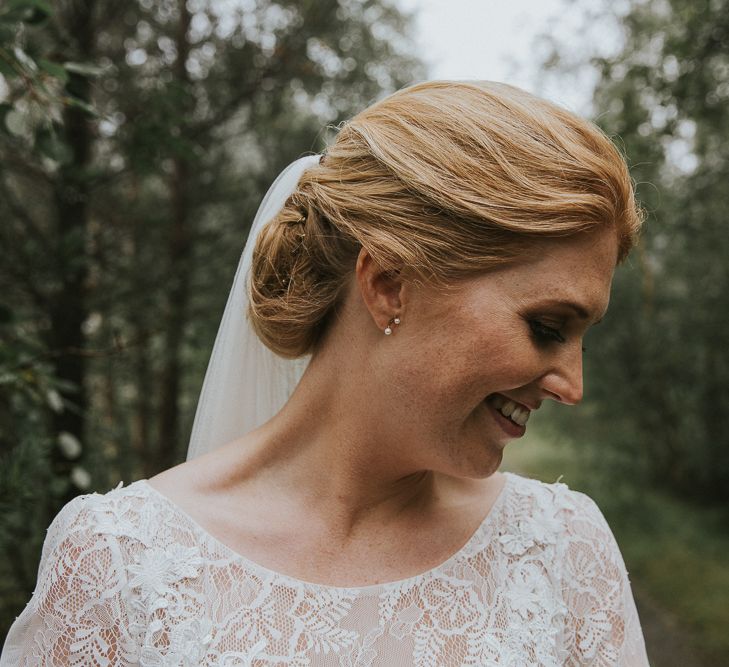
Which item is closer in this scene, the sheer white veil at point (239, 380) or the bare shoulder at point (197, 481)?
the bare shoulder at point (197, 481)

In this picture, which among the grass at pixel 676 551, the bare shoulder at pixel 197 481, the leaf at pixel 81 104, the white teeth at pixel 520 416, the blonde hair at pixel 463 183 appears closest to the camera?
the blonde hair at pixel 463 183

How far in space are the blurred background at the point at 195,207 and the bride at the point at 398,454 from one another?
61cm

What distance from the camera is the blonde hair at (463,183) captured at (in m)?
1.46

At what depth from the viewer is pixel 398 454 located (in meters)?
1.67

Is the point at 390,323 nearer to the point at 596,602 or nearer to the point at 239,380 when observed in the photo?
the point at 239,380

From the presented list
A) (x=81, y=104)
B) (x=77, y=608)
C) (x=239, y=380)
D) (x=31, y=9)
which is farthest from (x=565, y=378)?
(x=31, y=9)

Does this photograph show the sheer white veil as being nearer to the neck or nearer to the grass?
the neck

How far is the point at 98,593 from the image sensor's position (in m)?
1.50

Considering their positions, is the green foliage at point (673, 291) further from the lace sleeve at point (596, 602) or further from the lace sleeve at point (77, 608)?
the lace sleeve at point (77, 608)

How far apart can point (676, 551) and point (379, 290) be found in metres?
7.46

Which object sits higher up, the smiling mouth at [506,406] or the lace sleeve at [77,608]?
the smiling mouth at [506,406]

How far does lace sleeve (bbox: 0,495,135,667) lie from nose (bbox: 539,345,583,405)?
36.5 inches

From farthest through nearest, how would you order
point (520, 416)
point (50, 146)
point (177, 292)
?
point (177, 292), point (50, 146), point (520, 416)

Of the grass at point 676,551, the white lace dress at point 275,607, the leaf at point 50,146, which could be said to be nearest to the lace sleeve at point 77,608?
the white lace dress at point 275,607
